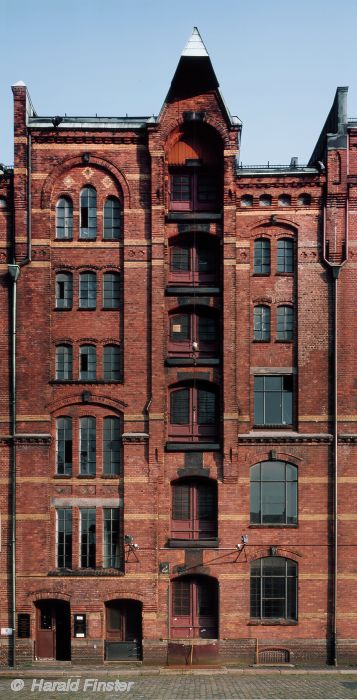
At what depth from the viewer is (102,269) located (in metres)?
34.8

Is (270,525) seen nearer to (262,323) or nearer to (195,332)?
(262,323)

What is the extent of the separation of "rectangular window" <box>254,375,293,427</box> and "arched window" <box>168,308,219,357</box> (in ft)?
8.16

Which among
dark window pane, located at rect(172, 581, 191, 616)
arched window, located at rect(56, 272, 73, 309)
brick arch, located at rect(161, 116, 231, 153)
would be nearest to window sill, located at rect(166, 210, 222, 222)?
brick arch, located at rect(161, 116, 231, 153)

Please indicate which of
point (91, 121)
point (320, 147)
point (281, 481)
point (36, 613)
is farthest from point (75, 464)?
point (320, 147)

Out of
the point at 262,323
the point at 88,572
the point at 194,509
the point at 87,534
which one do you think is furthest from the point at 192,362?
the point at 88,572

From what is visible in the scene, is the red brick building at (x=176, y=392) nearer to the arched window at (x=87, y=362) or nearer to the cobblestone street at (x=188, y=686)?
the arched window at (x=87, y=362)

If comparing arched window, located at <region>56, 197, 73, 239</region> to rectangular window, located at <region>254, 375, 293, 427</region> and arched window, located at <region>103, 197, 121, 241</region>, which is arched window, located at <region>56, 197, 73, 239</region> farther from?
rectangular window, located at <region>254, 375, 293, 427</region>

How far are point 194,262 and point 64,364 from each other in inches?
280

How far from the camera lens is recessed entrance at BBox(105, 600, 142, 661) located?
1314 inches

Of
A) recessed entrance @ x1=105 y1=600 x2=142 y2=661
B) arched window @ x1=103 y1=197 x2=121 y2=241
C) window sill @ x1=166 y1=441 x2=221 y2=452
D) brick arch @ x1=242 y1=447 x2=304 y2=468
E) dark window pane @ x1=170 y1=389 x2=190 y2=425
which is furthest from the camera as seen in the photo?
arched window @ x1=103 y1=197 x2=121 y2=241

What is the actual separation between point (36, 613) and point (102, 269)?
47.7 ft

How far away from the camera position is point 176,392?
35031 mm

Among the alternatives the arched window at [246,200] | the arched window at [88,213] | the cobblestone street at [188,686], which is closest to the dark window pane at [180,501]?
the cobblestone street at [188,686]

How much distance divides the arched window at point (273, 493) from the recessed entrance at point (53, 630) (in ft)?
28.6
